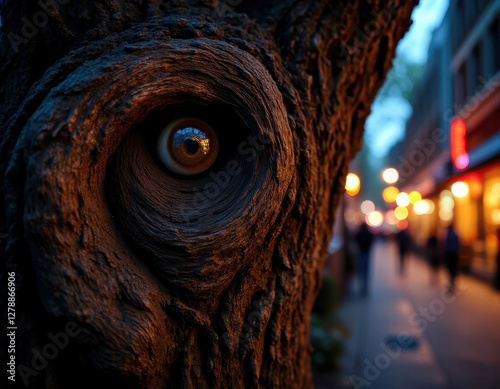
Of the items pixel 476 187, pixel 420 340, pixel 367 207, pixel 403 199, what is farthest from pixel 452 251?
pixel 367 207

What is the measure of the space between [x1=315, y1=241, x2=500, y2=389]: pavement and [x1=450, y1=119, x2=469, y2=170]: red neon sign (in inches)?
268

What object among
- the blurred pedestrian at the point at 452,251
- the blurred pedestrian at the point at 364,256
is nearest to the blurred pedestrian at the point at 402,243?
the blurred pedestrian at the point at 452,251

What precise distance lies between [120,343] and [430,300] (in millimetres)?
9187

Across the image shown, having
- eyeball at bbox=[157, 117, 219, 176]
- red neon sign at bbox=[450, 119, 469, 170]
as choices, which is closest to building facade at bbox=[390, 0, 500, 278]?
red neon sign at bbox=[450, 119, 469, 170]

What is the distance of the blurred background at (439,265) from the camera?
4.86 meters

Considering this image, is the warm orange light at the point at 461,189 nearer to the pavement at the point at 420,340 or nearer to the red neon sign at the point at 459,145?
the red neon sign at the point at 459,145

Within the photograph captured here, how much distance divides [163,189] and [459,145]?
54.8 ft

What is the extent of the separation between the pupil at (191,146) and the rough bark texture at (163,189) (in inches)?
5.0

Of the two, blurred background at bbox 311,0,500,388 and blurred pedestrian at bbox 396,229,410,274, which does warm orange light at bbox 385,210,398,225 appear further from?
blurred pedestrian at bbox 396,229,410,274

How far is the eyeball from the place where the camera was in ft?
5.55

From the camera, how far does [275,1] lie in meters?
2.02

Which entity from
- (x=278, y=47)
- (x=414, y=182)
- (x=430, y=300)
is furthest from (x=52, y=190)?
(x=414, y=182)

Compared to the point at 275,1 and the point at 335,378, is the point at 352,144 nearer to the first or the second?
the point at 275,1

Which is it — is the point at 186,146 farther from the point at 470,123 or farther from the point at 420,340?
the point at 470,123
